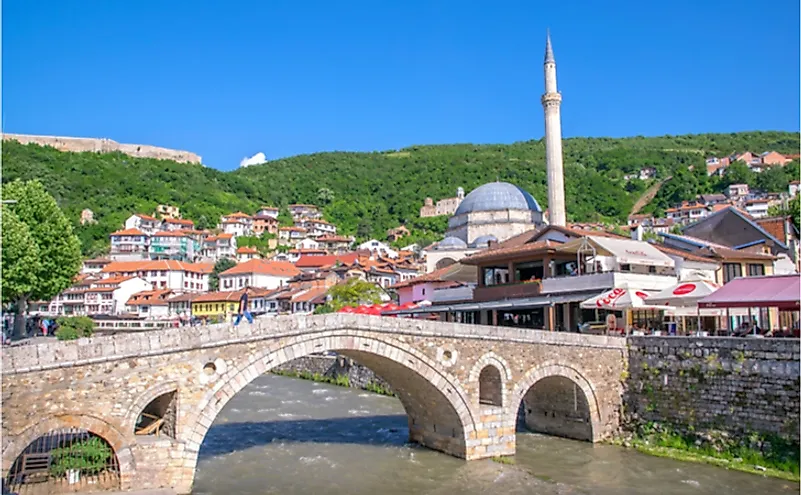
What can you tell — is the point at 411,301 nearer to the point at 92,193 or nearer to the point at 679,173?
the point at 92,193

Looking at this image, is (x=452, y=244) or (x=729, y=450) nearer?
(x=729, y=450)

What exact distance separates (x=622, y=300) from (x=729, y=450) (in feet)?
15.5

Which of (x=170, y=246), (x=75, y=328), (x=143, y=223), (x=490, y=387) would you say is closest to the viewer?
(x=490, y=387)

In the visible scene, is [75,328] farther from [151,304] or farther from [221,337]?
[151,304]

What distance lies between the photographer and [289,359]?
46.2 ft

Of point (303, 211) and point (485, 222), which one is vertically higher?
point (303, 211)

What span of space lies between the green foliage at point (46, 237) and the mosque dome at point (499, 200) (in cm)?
2798

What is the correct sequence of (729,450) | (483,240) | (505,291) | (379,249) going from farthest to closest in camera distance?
(379,249) < (483,240) < (505,291) < (729,450)

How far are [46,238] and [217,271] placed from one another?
45.5 meters

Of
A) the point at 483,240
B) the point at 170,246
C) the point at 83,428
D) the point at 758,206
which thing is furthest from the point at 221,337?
the point at 758,206

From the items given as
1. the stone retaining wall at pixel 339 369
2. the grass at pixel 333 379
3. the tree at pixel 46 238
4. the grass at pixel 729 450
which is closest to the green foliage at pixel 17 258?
the tree at pixel 46 238

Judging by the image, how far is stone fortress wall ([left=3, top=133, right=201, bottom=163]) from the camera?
110312 mm

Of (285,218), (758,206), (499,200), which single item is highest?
(285,218)

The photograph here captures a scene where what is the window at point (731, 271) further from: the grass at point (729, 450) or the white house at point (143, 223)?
the white house at point (143, 223)
